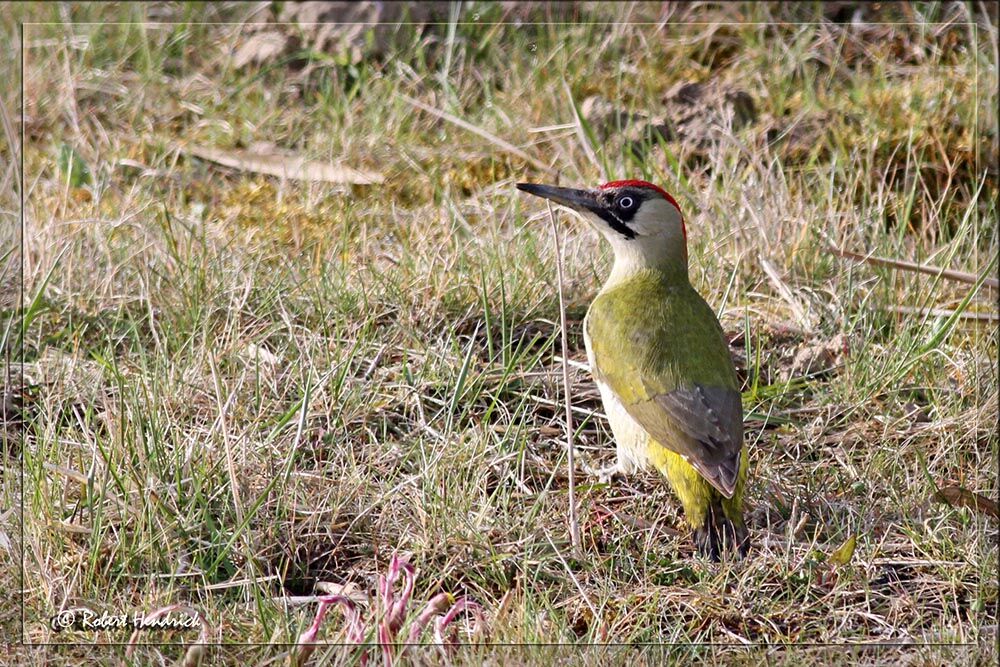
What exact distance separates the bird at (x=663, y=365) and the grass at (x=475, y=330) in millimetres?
67

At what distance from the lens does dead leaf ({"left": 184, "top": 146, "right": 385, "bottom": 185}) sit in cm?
380

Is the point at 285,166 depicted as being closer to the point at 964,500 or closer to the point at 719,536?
the point at 719,536

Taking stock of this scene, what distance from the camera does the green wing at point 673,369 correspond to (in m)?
2.51

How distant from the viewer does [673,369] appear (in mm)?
2676

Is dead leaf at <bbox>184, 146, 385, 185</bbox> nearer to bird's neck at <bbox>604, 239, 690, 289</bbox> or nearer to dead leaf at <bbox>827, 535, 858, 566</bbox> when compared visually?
bird's neck at <bbox>604, 239, 690, 289</bbox>

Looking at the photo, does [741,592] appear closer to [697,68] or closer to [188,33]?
[697,68]


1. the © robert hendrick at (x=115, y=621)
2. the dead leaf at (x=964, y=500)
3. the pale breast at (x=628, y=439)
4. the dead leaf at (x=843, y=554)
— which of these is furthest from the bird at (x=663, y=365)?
the © robert hendrick at (x=115, y=621)

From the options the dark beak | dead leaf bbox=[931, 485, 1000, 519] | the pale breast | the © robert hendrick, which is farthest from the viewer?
the dark beak

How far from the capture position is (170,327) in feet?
9.42

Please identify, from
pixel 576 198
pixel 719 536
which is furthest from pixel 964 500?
pixel 576 198

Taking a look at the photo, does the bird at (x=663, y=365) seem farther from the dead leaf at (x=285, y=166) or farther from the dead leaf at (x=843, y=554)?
the dead leaf at (x=285, y=166)

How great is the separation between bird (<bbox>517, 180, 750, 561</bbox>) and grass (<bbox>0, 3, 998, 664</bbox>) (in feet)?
0.22

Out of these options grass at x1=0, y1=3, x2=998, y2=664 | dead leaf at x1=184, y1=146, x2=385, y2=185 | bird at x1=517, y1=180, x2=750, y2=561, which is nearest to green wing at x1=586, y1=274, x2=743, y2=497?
bird at x1=517, y1=180, x2=750, y2=561

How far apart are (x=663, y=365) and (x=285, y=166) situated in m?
1.65
